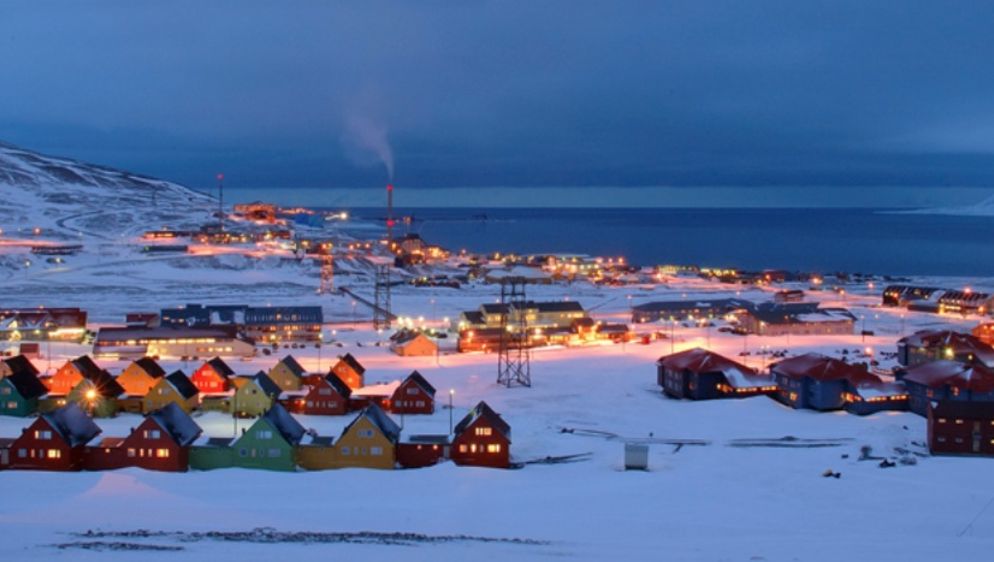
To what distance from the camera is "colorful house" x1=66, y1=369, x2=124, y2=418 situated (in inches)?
734

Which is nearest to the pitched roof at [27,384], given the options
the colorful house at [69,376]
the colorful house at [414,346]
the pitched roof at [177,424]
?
the colorful house at [69,376]

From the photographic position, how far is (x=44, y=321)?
99.1ft

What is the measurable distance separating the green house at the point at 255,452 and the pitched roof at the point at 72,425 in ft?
6.35

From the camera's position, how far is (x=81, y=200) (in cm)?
8950

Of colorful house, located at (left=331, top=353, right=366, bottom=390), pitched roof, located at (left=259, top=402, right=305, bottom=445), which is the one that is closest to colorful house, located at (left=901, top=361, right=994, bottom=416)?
colorful house, located at (left=331, top=353, right=366, bottom=390)

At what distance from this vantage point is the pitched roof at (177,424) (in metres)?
14.5

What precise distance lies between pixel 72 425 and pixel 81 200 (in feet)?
272

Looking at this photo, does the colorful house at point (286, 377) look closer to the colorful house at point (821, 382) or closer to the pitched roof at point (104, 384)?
the pitched roof at point (104, 384)

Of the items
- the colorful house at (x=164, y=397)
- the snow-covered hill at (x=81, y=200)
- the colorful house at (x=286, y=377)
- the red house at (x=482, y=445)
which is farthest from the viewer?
the snow-covered hill at (x=81, y=200)

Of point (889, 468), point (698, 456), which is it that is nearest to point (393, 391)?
point (698, 456)

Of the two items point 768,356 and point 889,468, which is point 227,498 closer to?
point 889,468

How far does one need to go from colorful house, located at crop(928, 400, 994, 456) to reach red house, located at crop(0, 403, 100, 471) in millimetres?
15031

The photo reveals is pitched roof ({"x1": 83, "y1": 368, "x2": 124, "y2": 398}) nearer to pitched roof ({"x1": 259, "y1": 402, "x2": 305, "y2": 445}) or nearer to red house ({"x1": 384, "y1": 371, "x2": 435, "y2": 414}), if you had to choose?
pitched roof ({"x1": 259, "y1": 402, "x2": 305, "y2": 445})

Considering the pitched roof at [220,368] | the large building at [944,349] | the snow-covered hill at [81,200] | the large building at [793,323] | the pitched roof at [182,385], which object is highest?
the snow-covered hill at [81,200]
